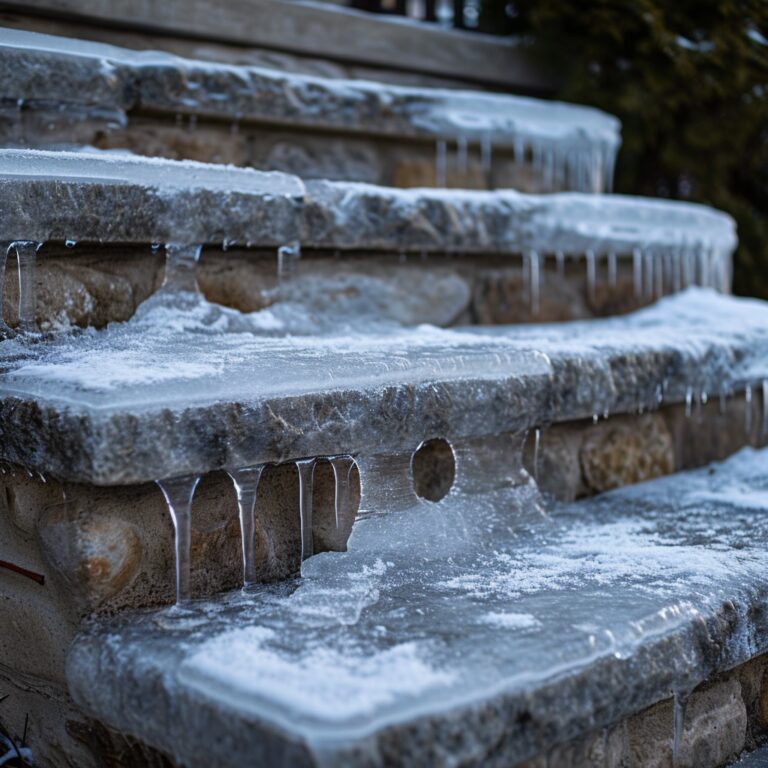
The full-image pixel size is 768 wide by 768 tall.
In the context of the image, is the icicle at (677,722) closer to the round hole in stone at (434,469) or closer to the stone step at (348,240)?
the round hole in stone at (434,469)

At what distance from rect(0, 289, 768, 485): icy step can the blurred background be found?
1214 millimetres

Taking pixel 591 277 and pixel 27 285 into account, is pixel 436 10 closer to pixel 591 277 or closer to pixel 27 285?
pixel 591 277

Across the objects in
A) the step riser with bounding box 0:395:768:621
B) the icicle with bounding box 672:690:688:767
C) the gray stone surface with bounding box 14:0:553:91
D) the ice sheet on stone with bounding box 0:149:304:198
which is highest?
the gray stone surface with bounding box 14:0:553:91

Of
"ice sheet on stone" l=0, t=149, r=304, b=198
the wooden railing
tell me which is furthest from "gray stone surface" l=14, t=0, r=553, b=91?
"ice sheet on stone" l=0, t=149, r=304, b=198

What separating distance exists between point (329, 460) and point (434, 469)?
0.88 ft

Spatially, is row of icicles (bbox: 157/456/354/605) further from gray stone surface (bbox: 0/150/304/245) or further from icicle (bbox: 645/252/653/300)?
icicle (bbox: 645/252/653/300)

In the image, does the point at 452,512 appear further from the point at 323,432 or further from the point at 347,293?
the point at 347,293

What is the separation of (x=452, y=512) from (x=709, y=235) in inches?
67.9

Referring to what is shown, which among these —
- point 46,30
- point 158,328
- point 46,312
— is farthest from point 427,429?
point 46,30

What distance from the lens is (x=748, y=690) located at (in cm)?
165

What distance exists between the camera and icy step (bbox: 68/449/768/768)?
3.56 feet

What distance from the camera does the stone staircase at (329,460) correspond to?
Result: 1230mm

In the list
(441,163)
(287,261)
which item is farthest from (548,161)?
(287,261)

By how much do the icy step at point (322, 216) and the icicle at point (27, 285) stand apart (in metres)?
0.03
